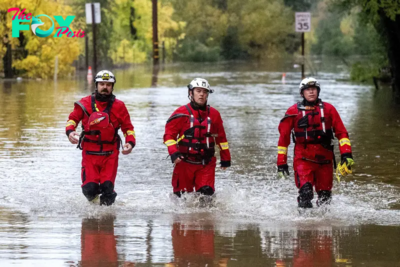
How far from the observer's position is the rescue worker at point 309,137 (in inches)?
385

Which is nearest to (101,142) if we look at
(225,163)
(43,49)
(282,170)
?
(225,163)

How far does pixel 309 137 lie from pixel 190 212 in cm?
153

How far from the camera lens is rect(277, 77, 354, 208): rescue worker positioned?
9.77 m

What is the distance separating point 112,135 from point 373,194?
3.49 m

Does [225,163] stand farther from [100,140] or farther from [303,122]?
[100,140]

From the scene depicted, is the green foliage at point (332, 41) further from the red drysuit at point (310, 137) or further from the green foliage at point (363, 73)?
the red drysuit at point (310, 137)

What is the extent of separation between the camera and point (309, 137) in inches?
386

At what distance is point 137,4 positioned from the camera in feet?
229

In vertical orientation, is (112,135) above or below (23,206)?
above

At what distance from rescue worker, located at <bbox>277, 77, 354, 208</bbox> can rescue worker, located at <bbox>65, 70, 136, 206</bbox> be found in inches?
68.2

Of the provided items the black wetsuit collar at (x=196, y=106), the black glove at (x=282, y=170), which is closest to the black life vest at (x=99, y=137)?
the black wetsuit collar at (x=196, y=106)

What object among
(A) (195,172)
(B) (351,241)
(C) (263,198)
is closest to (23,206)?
Answer: (A) (195,172)

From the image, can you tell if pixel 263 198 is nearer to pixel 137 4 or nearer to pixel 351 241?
pixel 351 241

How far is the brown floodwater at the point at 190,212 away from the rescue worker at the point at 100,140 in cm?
26
